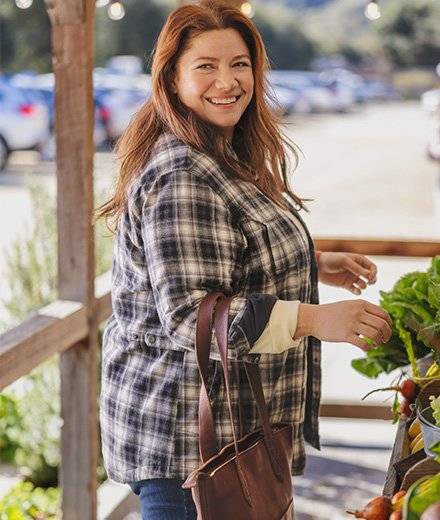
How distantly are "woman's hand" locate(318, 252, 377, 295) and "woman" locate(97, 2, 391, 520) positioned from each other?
12.2 inches

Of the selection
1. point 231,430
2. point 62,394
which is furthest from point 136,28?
point 231,430

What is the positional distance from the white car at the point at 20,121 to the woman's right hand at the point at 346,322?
1127cm

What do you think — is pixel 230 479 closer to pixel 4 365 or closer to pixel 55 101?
pixel 4 365

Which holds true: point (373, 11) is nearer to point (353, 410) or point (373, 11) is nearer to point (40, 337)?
point (353, 410)

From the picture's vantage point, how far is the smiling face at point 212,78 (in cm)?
199

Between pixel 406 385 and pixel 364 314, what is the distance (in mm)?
387

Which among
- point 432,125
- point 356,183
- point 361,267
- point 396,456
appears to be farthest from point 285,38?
point 396,456

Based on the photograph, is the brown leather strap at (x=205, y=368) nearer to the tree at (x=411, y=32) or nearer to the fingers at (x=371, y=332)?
Result: the fingers at (x=371, y=332)

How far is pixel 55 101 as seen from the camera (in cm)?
300

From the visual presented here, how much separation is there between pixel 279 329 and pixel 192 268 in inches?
7.5

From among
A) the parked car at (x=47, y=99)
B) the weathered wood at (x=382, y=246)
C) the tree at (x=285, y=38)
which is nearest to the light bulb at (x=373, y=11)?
the weathered wood at (x=382, y=246)

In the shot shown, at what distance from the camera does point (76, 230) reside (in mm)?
3086

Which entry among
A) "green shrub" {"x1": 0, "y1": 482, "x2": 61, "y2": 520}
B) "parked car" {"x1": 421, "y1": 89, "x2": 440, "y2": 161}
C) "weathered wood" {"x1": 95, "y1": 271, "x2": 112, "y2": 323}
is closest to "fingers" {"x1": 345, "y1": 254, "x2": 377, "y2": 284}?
"weathered wood" {"x1": 95, "y1": 271, "x2": 112, "y2": 323}

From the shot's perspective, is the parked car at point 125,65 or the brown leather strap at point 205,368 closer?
the brown leather strap at point 205,368
